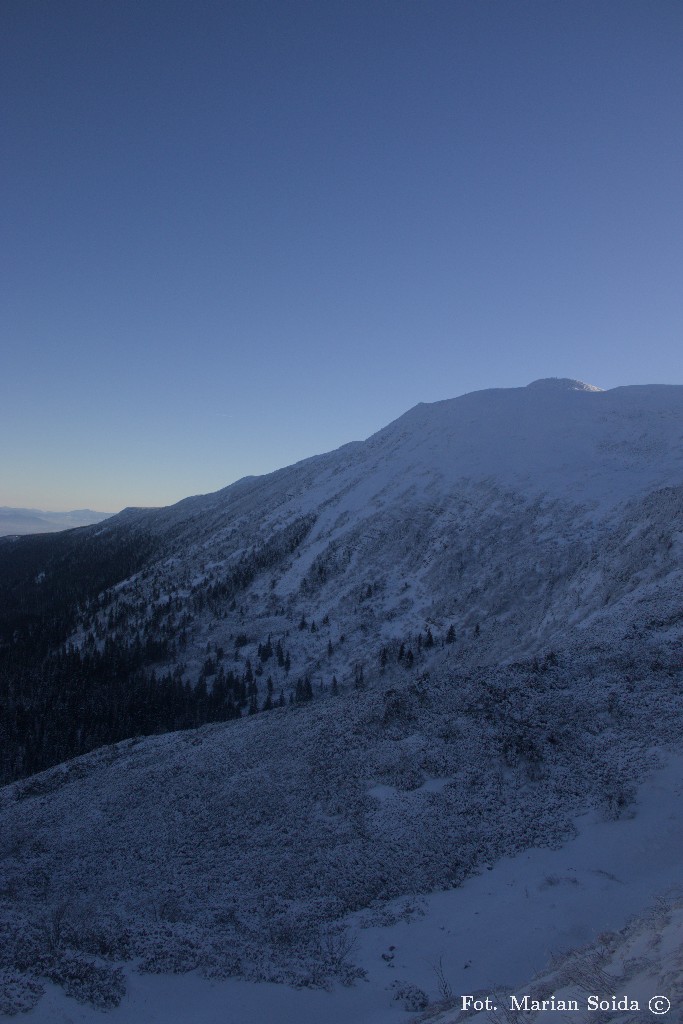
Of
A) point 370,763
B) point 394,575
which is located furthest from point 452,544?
point 370,763

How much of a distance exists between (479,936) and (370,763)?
955 centimetres

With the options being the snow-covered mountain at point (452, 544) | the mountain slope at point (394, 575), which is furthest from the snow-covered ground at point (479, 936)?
the snow-covered mountain at point (452, 544)

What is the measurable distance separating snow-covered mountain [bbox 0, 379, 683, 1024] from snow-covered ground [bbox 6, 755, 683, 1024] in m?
0.13

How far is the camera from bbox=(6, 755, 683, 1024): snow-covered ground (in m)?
12.5

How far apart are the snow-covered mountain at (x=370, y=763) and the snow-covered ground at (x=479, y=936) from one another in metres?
0.13

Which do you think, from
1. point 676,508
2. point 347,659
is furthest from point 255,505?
point 676,508

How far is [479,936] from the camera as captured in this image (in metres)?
14.3

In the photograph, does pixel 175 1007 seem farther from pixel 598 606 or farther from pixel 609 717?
pixel 598 606

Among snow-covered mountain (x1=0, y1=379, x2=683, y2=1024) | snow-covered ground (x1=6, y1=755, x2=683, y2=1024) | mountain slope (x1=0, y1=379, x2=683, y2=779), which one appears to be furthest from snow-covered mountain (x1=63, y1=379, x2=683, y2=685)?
snow-covered ground (x1=6, y1=755, x2=683, y2=1024)

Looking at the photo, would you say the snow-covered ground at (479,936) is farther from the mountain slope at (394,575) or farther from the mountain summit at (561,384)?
the mountain summit at (561,384)

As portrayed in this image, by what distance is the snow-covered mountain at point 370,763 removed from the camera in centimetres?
1492

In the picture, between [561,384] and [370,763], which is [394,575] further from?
[561,384]

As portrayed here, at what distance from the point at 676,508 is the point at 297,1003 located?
52472 millimetres

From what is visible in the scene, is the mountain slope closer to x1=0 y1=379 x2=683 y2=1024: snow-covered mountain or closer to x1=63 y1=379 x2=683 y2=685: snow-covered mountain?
x1=63 y1=379 x2=683 y2=685: snow-covered mountain
